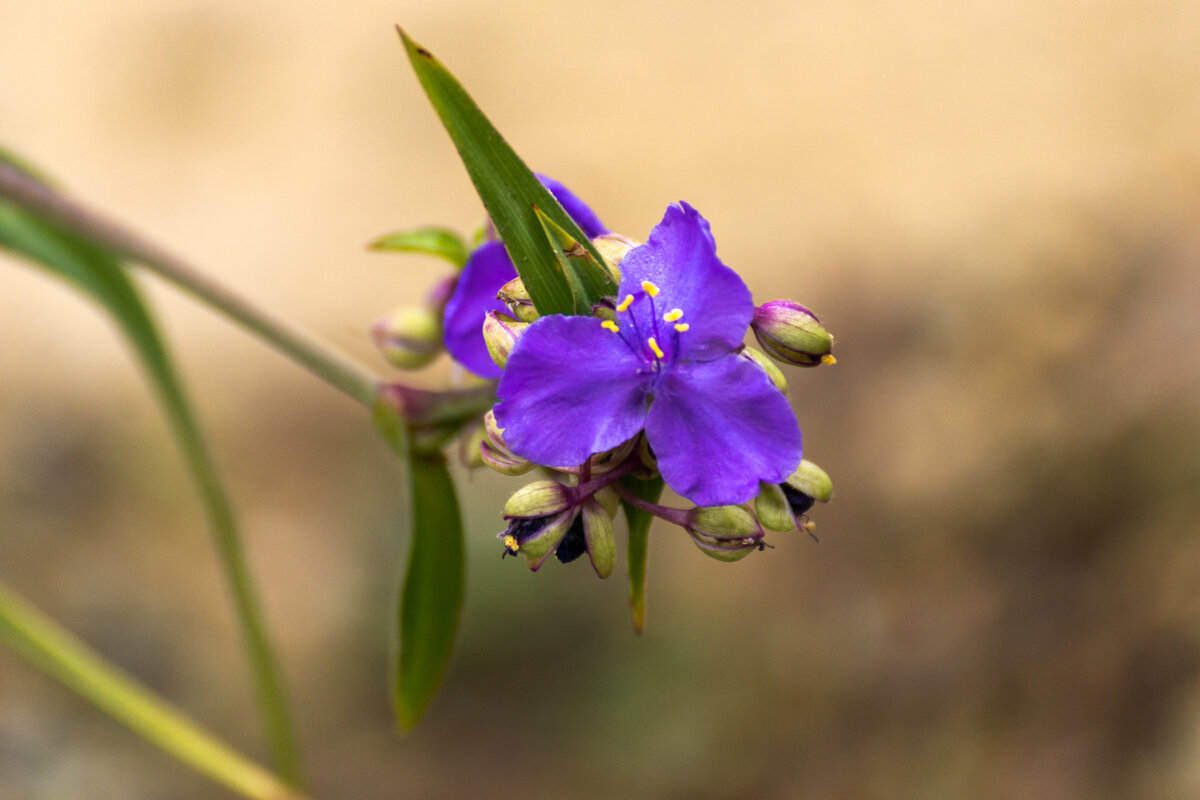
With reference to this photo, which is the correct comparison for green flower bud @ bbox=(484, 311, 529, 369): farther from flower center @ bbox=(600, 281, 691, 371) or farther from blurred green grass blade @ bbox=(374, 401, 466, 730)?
blurred green grass blade @ bbox=(374, 401, 466, 730)

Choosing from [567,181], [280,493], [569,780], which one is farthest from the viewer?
[567,181]

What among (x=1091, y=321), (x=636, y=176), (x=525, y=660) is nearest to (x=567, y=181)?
(x=636, y=176)

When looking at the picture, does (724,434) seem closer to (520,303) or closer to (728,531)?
(728,531)

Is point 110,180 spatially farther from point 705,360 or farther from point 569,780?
point 705,360

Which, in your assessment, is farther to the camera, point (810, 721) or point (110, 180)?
point (110, 180)

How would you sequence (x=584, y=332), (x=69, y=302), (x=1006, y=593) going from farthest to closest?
(x=69, y=302)
(x=1006, y=593)
(x=584, y=332)

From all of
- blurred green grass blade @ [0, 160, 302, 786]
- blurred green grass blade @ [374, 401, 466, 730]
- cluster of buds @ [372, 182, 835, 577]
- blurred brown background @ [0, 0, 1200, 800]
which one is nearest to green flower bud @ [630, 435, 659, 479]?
cluster of buds @ [372, 182, 835, 577]

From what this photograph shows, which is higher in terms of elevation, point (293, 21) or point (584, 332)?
point (293, 21)
